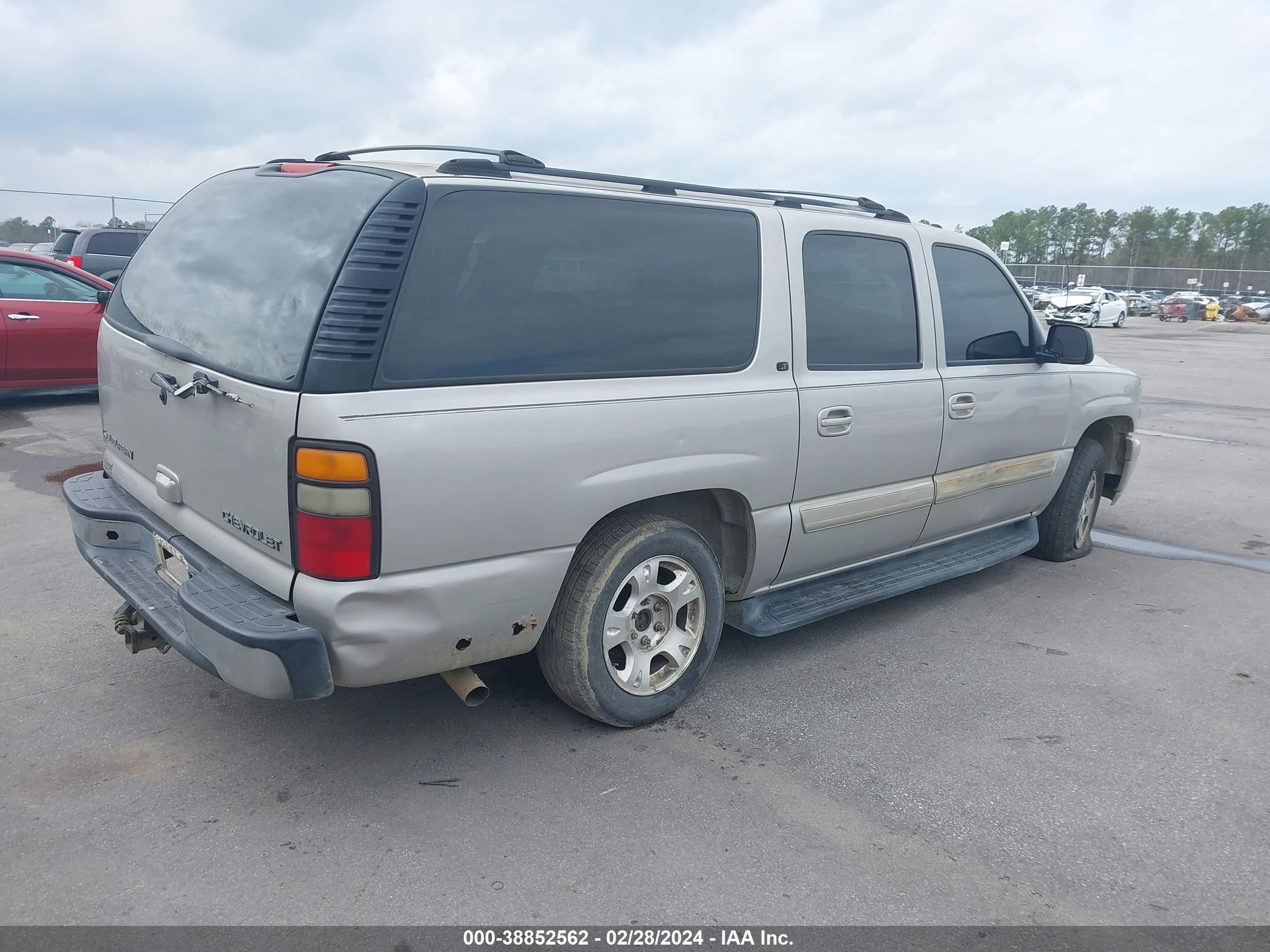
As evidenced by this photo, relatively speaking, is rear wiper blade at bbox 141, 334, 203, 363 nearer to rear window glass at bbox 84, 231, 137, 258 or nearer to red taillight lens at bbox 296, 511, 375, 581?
red taillight lens at bbox 296, 511, 375, 581

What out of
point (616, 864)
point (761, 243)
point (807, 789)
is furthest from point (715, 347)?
point (616, 864)

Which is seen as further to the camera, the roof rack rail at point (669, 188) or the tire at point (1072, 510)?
the tire at point (1072, 510)

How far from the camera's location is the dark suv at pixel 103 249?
1611 cm

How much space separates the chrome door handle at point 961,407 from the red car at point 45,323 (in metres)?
7.71

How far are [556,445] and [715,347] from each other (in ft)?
2.78

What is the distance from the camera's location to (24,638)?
13.4ft

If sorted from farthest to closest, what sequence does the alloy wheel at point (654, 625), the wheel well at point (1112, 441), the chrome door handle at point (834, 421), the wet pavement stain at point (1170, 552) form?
1. the wet pavement stain at point (1170, 552)
2. the wheel well at point (1112, 441)
3. the chrome door handle at point (834, 421)
4. the alloy wheel at point (654, 625)

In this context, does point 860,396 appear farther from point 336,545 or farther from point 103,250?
point 103,250

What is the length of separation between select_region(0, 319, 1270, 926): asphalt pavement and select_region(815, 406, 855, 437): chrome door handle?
103cm

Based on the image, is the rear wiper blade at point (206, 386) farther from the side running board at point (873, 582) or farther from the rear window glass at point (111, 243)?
the rear window glass at point (111, 243)

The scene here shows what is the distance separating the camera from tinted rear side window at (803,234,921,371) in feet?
12.8

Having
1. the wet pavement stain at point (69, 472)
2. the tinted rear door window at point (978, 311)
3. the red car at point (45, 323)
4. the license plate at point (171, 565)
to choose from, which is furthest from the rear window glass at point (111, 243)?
the tinted rear door window at point (978, 311)

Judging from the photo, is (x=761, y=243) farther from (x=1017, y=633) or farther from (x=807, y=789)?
(x=1017, y=633)

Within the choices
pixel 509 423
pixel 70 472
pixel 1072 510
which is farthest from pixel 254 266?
pixel 70 472
